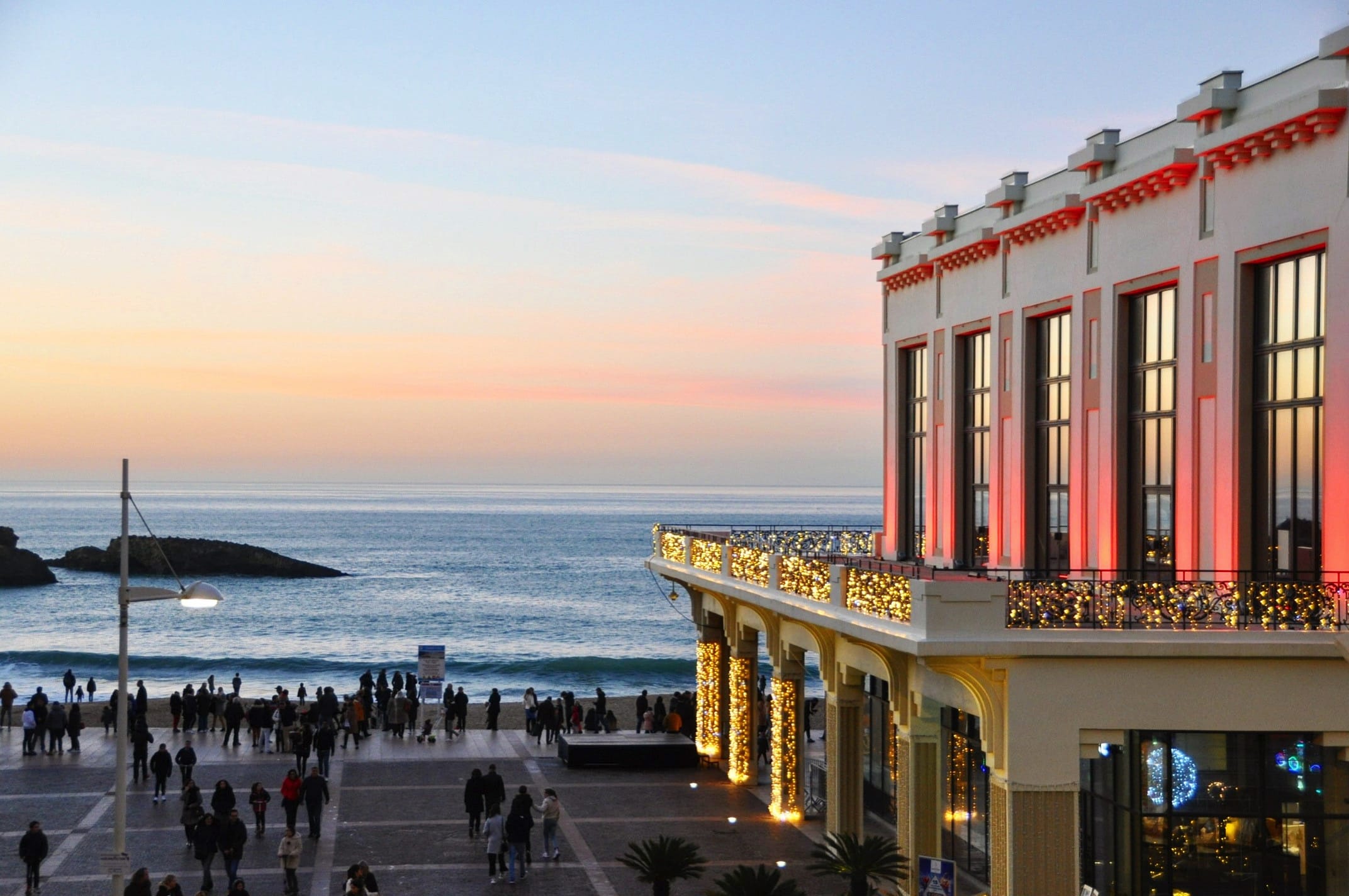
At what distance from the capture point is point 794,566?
2533 centimetres

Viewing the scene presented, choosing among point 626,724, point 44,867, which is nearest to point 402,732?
point 626,724

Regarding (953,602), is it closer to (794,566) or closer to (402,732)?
(794,566)

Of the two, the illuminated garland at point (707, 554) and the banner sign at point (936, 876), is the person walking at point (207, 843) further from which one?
the banner sign at point (936, 876)

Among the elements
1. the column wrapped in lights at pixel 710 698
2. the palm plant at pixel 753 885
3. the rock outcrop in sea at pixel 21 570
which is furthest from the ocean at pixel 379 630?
the palm plant at pixel 753 885

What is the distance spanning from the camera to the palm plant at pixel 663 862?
2072 centimetres

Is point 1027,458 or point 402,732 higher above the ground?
point 1027,458

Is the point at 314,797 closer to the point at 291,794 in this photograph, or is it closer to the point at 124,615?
the point at 291,794

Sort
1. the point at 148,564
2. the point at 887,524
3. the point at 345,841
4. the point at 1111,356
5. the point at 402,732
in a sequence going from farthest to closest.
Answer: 1. the point at 148,564
2. the point at 402,732
3. the point at 887,524
4. the point at 345,841
5. the point at 1111,356

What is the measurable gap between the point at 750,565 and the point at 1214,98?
12.2m

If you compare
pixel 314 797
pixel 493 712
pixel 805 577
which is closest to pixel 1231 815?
pixel 805 577

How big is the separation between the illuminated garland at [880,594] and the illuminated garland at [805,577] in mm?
1506

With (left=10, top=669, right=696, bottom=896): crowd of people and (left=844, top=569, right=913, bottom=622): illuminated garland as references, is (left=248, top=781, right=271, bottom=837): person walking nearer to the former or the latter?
(left=10, top=669, right=696, bottom=896): crowd of people

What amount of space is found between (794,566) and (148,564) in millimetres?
147258

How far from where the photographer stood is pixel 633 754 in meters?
36.8
